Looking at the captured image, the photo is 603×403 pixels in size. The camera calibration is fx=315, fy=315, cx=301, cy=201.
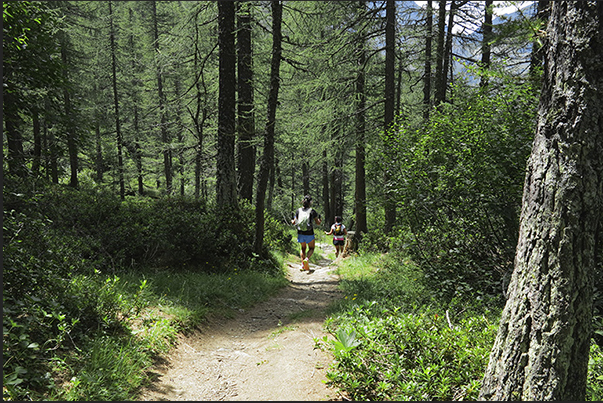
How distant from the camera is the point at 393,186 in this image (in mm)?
7113

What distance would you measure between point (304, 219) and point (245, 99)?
4.68 m

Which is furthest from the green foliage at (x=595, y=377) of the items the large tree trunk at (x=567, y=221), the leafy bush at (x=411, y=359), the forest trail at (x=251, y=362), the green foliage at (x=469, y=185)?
the forest trail at (x=251, y=362)

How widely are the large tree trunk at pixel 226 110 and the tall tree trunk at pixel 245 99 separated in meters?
0.35

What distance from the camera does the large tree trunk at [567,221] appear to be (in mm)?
2460

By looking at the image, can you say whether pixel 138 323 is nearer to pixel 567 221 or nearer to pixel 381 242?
pixel 567 221

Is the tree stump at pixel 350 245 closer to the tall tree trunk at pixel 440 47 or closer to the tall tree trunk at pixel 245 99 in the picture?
the tall tree trunk at pixel 245 99

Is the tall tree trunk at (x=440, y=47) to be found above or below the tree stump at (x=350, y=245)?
above

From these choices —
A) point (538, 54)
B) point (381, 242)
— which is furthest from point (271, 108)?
point (381, 242)

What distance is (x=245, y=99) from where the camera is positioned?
425 inches

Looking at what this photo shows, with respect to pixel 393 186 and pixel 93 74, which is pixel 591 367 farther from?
pixel 93 74

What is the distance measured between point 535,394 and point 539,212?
1.45 metres

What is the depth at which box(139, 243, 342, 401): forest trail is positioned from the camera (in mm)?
3387

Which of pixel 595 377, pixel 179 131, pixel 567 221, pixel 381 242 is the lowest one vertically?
pixel 381 242

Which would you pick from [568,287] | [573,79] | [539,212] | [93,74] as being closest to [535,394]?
[568,287]
